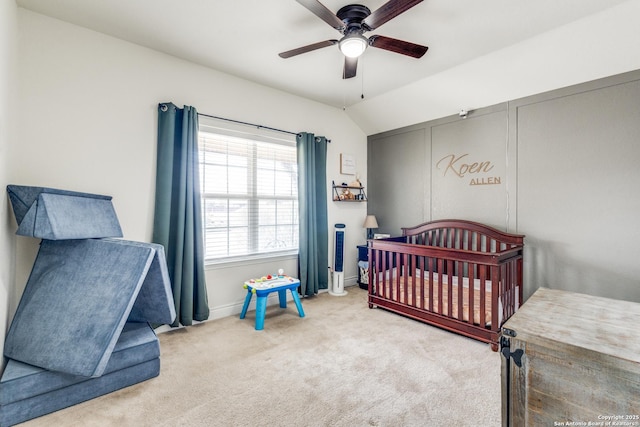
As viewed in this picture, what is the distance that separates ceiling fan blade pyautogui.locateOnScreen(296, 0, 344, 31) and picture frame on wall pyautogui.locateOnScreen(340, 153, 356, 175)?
7.55 ft

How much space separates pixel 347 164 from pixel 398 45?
7.40 ft

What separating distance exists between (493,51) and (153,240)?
3508 millimetres

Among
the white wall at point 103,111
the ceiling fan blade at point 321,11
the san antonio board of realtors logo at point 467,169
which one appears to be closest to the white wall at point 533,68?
the san antonio board of realtors logo at point 467,169

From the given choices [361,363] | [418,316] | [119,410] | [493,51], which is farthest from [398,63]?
[119,410]

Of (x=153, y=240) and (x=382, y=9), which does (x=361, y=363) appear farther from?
(x=382, y=9)

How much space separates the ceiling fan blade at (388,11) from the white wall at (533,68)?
4.95ft

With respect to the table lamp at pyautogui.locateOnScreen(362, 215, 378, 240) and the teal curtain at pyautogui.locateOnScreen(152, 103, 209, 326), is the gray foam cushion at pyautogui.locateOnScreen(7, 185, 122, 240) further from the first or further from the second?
the table lamp at pyautogui.locateOnScreen(362, 215, 378, 240)

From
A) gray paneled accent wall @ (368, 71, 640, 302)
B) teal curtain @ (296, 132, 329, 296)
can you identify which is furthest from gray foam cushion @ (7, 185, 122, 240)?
gray paneled accent wall @ (368, 71, 640, 302)

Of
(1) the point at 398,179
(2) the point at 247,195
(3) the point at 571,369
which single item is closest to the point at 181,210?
(2) the point at 247,195

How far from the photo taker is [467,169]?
3.40m

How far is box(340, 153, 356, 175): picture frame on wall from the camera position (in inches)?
162

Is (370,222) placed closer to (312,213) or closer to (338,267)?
(338,267)

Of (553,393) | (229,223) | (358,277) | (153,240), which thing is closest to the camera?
(553,393)

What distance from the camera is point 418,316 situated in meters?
2.83
